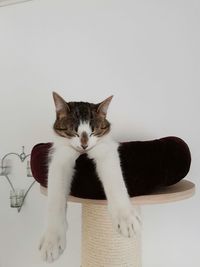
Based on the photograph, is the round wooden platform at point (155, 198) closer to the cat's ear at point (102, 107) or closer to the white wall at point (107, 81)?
the cat's ear at point (102, 107)

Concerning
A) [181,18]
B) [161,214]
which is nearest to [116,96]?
[181,18]

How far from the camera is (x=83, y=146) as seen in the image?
2.77 ft

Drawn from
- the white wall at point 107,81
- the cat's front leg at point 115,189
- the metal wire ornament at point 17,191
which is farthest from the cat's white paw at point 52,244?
the metal wire ornament at point 17,191

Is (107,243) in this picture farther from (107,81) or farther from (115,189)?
(107,81)

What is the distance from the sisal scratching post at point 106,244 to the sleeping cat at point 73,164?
0.68 feet

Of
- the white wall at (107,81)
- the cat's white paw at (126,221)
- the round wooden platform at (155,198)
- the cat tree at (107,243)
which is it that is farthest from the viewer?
the white wall at (107,81)

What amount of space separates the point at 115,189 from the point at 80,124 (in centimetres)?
20

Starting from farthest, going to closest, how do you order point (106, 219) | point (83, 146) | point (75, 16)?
point (75, 16) < point (106, 219) < point (83, 146)

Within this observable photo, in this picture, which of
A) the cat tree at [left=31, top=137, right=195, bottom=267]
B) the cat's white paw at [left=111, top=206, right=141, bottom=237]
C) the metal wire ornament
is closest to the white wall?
the metal wire ornament

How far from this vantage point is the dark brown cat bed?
2.84 ft

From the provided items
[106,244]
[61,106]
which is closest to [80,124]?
[61,106]

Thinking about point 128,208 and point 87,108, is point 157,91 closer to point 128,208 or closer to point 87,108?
point 87,108

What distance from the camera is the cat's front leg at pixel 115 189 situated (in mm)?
700

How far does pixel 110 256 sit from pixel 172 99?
64 centimetres
